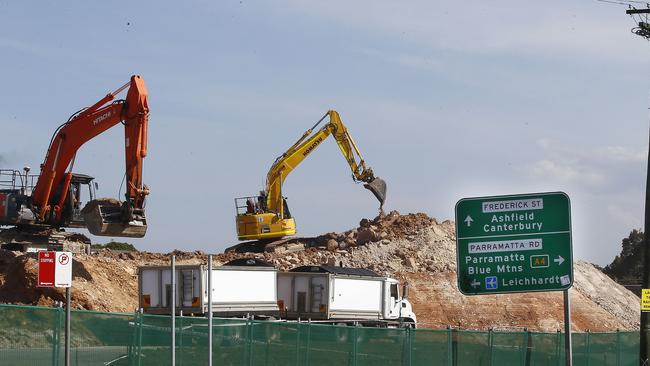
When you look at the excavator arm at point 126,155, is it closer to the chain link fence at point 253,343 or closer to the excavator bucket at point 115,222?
the excavator bucket at point 115,222

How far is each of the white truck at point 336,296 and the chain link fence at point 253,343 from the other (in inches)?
345

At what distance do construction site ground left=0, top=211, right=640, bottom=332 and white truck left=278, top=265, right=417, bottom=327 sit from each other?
9.08m

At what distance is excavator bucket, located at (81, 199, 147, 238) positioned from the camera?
41656mm

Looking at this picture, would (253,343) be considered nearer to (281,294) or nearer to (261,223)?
(281,294)

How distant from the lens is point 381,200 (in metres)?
61.2

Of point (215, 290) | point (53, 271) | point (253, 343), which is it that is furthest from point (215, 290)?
point (53, 271)

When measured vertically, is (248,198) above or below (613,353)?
above

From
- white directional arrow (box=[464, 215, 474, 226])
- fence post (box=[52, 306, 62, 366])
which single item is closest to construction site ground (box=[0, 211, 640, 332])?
fence post (box=[52, 306, 62, 366])

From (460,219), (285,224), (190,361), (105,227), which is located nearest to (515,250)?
(460,219)

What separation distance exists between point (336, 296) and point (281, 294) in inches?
71.5

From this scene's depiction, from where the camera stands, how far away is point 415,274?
6162cm

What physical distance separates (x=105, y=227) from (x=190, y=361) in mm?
19585

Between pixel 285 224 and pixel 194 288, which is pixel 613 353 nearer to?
pixel 194 288

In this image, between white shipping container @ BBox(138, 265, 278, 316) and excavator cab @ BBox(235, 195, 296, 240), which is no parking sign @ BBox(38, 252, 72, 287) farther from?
excavator cab @ BBox(235, 195, 296, 240)
